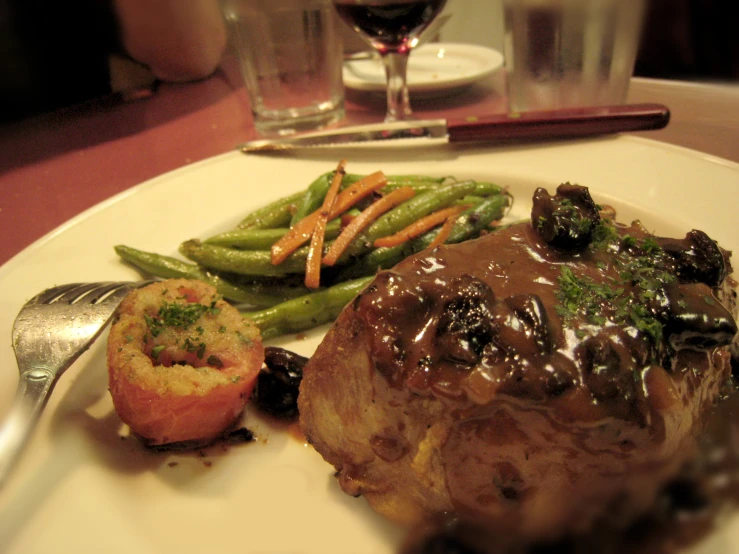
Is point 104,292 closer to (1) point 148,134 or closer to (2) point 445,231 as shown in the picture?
(2) point 445,231

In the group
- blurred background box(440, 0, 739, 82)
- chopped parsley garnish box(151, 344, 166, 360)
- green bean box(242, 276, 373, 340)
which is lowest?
green bean box(242, 276, 373, 340)

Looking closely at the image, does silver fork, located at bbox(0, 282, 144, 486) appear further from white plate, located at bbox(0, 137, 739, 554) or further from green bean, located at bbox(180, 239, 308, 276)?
green bean, located at bbox(180, 239, 308, 276)

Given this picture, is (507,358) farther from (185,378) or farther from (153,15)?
(153,15)

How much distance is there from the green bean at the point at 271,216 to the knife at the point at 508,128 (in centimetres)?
68

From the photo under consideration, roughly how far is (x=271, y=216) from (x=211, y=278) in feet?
1.71

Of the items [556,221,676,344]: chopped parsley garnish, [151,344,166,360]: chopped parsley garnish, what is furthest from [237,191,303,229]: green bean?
[556,221,676,344]: chopped parsley garnish

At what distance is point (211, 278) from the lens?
301cm

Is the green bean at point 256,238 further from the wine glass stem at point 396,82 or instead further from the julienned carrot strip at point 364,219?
the wine glass stem at point 396,82

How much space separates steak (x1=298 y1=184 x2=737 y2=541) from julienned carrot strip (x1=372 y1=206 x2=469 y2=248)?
1.06m

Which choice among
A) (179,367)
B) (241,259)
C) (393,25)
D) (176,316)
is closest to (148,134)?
(393,25)

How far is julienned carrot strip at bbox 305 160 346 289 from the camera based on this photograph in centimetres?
282

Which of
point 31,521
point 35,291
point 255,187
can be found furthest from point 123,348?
point 255,187

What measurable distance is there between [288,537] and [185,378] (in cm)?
67

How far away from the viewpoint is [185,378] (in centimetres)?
210
